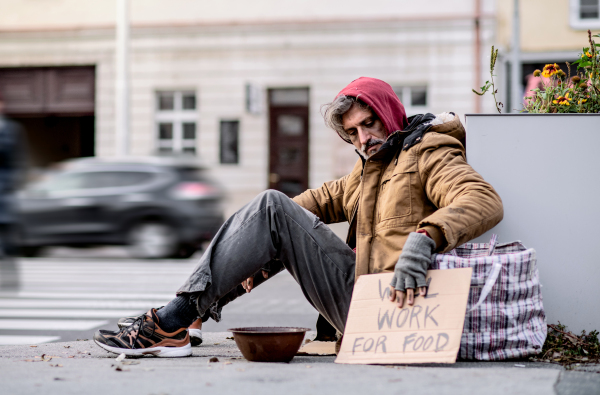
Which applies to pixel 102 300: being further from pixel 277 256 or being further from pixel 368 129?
pixel 368 129

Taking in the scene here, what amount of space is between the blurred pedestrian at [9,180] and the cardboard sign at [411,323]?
14.9 feet

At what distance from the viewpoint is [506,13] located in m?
17.0

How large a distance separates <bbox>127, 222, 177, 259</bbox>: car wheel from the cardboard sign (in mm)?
8725

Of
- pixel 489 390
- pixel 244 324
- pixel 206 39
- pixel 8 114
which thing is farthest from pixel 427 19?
pixel 489 390

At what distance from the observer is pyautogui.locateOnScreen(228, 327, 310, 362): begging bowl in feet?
10.7

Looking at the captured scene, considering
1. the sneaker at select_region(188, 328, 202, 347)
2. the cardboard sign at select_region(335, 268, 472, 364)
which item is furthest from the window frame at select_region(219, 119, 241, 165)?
the cardboard sign at select_region(335, 268, 472, 364)

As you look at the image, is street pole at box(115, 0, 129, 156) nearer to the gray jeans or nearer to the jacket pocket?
the gray jeans

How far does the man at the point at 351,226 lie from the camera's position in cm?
323

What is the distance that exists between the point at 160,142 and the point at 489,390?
1644 centimetres

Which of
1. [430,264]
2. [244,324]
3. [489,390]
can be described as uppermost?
[430,264]

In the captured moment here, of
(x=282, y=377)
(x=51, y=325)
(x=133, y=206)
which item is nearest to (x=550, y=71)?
(x=282, y=377)

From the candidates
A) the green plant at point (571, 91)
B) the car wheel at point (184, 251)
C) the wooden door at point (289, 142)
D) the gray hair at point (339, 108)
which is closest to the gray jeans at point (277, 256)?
the gray hair at point (339, 108)

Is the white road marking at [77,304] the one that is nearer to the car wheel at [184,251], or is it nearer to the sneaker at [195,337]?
the sneaker at [195,337]

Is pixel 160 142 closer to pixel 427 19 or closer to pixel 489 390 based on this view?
pixel 427 19
